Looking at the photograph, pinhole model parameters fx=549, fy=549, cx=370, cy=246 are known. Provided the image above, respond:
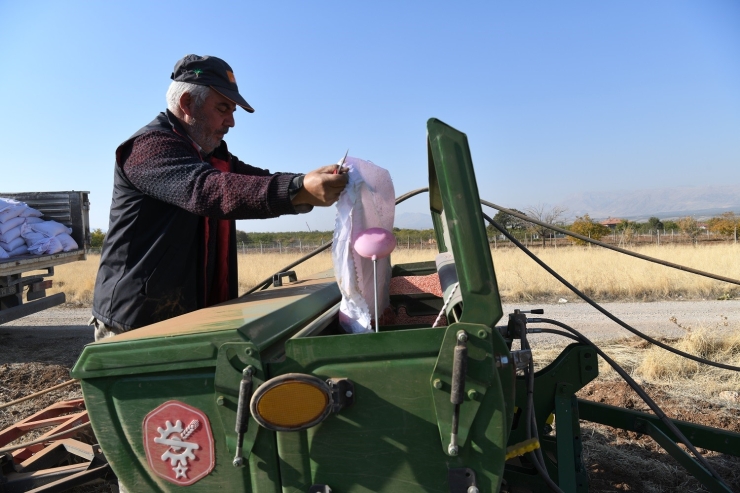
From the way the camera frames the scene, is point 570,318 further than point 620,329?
Yes

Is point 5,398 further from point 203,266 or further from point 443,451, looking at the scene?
point 443,451

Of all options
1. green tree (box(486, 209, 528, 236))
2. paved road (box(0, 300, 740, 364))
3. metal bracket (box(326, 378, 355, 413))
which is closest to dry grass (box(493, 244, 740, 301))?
Answer: paved road (box(0, 300, 740, 364))

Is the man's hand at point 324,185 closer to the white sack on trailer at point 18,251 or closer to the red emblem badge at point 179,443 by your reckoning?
the red emblem badge at point 179,443

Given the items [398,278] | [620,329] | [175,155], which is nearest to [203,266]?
[175,155]

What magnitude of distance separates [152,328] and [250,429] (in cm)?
49

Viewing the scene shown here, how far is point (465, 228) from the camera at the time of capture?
1479 millimetres

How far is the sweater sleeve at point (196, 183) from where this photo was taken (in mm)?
1703

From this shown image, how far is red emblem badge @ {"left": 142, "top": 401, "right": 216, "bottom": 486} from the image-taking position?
153 cm

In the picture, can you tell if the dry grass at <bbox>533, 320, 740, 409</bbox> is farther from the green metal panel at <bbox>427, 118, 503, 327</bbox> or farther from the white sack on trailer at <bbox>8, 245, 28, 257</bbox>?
the white sack on trailer at <bbox>8, 245, 28, 257</bbox>

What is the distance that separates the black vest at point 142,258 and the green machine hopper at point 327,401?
0.53 metres

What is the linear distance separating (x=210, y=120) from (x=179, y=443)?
1402 mm

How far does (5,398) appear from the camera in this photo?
539cm

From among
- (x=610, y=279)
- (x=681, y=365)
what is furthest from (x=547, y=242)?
(x=681, y=365)

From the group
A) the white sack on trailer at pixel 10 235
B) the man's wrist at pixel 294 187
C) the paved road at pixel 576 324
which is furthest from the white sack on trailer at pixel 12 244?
the man's wrist at pixel 294 187
